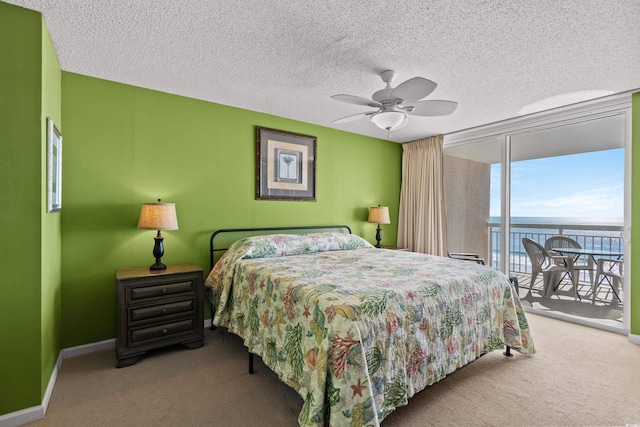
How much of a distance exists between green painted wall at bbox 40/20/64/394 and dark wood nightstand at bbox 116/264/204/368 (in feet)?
1.42

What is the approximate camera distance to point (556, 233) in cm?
402

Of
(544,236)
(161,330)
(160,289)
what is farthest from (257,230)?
(544,236)

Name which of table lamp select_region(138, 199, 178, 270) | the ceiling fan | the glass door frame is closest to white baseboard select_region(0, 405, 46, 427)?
table lamp select_region(138, 199, 178, 270)

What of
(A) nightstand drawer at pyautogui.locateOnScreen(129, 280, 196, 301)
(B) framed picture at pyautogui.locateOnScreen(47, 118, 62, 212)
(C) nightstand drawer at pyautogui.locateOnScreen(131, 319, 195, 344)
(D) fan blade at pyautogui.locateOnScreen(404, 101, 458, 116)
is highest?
(D) fan blade at pyautogui.locateOnScreen(404, 101, 458, 116)

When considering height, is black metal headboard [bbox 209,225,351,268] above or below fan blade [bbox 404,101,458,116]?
below

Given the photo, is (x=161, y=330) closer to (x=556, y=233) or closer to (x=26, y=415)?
(x=26, y=415)

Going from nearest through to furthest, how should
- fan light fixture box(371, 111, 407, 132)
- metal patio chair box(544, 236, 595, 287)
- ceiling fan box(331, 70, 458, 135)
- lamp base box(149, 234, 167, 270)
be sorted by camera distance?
ceiling fan box(331, 70, 458, 135)
fan light fixture box(371, 111, 407, 132)
lamp base box(149, 234, 167, 270)
metal patio chair box(544, 236, 595, 287)

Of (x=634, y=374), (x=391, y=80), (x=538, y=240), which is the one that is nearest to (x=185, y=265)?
(x=391, y=80)

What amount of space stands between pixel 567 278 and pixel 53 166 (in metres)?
5.54

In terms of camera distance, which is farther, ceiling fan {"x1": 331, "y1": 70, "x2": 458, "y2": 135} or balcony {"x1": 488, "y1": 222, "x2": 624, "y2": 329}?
balcony {"x1": 488, "y1": 222, "x2": 624, "y2": 329}

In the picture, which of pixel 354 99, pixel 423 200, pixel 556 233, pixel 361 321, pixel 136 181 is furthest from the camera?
pixel 423 200

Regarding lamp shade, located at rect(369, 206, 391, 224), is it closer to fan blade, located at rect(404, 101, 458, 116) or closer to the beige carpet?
fan blade, located at rect(404, 101, 458, 116)

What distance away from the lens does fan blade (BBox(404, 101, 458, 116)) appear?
2.46 m

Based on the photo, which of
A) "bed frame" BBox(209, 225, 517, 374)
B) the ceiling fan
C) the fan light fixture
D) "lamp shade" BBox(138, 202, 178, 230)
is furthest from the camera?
"bed frame" BBox(209, 225, 517, 374)
